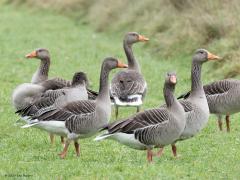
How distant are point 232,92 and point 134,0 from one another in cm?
1661

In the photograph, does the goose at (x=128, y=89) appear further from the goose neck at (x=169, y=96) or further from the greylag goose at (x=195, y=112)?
the goose neck at (x=169, y=96)

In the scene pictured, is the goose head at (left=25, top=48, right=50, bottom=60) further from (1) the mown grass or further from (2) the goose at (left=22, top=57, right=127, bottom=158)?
(1) the mown grass

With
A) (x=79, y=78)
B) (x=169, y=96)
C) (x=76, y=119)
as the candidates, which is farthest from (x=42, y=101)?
(x=169, y=96)

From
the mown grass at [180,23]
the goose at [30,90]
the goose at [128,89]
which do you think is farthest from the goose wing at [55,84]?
the mown grass at [180,23]

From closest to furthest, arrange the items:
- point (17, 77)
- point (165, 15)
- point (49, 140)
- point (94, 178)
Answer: point (94, 178) → point (49, 140) → point (17, 77) → point (165, 15)

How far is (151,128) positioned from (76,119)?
Result: 120 cm

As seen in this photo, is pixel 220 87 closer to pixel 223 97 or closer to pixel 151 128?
pixel 223 97

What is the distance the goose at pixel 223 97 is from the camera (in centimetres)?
1245

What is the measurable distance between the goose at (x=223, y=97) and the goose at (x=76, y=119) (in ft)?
8.37

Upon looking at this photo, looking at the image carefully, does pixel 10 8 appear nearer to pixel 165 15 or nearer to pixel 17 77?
pixel 165 15

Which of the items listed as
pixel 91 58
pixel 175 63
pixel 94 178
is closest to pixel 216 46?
pixel 175 63

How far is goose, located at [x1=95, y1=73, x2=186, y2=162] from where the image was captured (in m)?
9.46

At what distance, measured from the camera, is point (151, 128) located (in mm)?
9461

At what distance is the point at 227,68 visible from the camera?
1819 centimetres
